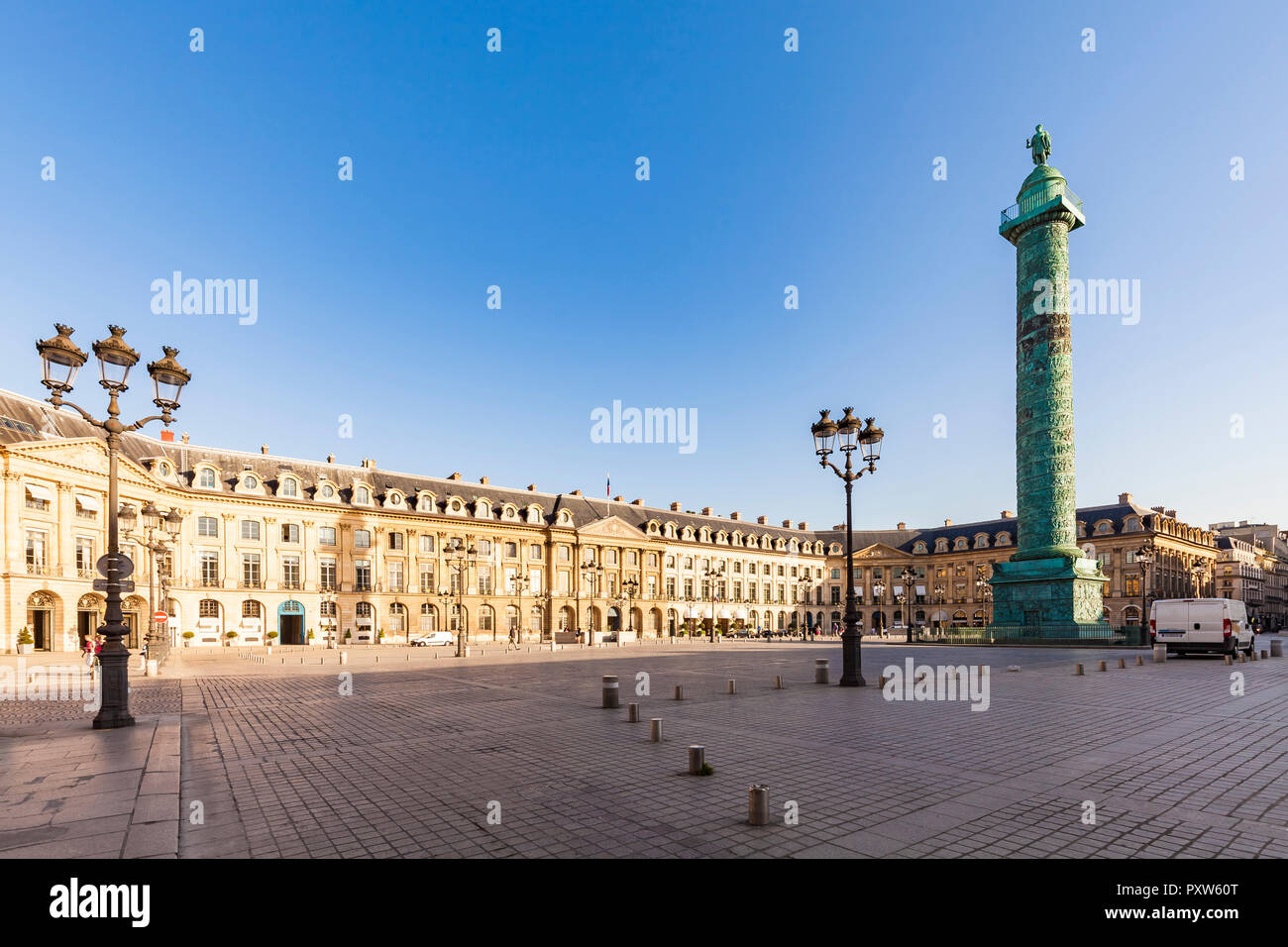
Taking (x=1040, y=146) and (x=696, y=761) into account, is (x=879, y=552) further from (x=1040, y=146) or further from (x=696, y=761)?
(x=696, y=761)

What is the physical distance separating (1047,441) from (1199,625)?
15180 mm

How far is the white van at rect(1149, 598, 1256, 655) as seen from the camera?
86.1 ft

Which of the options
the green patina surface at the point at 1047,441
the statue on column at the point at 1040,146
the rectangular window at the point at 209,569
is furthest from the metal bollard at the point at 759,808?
the rectangular window at the point at 209,569

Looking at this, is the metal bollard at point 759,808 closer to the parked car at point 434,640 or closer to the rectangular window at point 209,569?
the parked car at point 434,640

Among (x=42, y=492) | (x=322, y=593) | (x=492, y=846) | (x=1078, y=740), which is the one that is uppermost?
(x=42, y=492)

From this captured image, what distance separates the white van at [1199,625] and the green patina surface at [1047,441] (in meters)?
10.3

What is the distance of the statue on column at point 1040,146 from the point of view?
142 feet

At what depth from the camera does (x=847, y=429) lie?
59.8 feet

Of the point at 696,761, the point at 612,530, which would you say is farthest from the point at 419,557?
the point at 696,761

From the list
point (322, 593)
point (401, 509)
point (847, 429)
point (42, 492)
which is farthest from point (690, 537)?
point (847, 429)

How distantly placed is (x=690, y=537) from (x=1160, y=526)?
185 feet

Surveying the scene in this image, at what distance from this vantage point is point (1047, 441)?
39625 millimetres

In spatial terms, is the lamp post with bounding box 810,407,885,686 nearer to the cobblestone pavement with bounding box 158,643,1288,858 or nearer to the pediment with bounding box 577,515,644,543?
the cobblestone pavement with bounding box 158,643,1288,858
